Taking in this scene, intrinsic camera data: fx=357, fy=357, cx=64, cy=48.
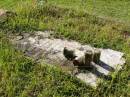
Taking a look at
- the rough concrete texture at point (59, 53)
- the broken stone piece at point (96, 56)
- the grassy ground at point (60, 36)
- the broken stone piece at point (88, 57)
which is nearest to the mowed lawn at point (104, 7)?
the grassy ground at point (60, 36)

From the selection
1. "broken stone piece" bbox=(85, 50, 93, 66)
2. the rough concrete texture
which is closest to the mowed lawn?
the rough concrete texture

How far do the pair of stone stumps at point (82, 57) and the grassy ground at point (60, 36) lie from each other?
1.26 ft

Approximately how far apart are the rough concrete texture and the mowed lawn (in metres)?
1.95

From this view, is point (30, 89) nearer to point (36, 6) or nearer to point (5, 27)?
point (5, 27)

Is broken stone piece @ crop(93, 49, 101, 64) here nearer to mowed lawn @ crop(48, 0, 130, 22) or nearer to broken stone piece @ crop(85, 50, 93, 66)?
broken stone piece @ crop(85, 50, 93, 66)

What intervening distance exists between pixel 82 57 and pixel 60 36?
1643 mm

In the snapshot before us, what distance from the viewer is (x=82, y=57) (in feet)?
21.8

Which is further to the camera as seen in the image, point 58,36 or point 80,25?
point 80,25

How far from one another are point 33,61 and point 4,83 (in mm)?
A: 904

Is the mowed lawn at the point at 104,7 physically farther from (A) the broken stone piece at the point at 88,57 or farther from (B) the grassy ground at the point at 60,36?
(A) the broken stone piece at the point at 88,57

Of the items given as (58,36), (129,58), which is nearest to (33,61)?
(58,36)

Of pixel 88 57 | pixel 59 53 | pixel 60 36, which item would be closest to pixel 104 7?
pixel 60 36

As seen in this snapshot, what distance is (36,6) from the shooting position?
9539 millimetres

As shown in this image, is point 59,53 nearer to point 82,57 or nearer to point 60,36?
point 82,57
